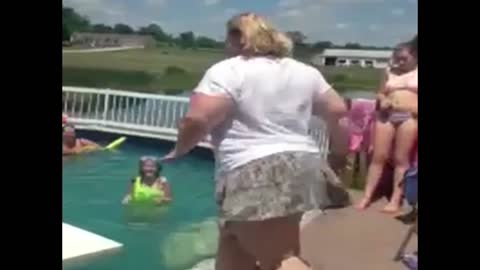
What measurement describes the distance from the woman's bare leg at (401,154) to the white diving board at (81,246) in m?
1.73

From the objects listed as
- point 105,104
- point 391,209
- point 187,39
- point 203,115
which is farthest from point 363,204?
point 105,104

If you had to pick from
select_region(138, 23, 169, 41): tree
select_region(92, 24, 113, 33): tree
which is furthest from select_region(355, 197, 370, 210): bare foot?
select_region(92, 24, 113, 33): tree

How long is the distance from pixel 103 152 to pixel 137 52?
111cm

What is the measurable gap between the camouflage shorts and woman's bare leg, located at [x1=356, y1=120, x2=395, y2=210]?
2.61m

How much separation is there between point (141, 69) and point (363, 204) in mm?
4649

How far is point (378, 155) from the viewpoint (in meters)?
4.89

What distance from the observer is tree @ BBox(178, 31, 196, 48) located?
26.8 ft

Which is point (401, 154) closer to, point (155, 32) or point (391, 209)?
point (391, 209)

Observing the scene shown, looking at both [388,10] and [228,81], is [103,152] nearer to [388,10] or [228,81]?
[388,10]

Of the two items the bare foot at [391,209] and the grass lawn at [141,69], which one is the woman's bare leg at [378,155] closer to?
the bare foot at [391,209]

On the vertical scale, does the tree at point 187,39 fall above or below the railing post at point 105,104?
above

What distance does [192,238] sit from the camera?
5449mm

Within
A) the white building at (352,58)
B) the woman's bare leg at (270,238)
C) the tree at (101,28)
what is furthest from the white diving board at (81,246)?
the tree at (101,28)

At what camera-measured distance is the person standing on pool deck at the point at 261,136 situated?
2199mm
